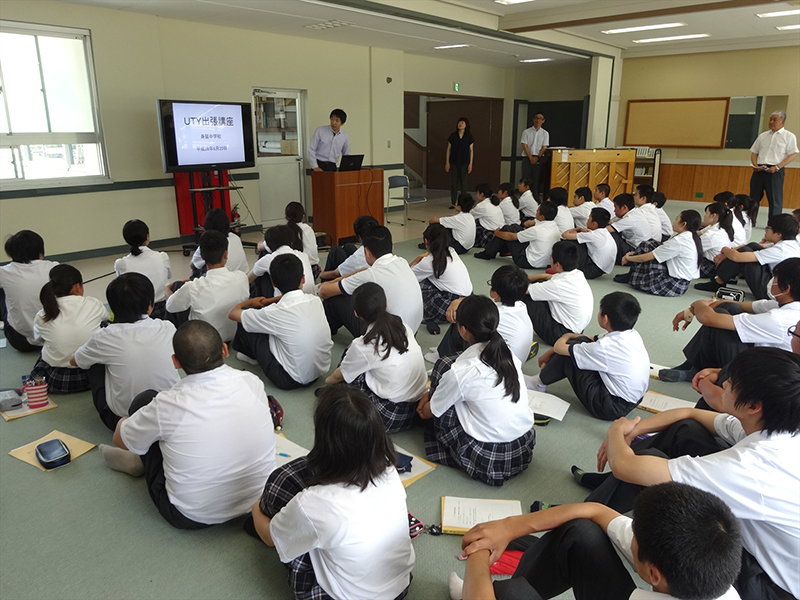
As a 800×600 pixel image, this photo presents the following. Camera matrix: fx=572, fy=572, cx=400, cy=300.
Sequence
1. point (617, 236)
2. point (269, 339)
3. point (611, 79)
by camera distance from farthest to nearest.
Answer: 1. point (611, 79)
2. point (617, 236)
3. point (269, 339)

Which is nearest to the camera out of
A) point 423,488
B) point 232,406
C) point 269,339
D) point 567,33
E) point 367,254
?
point 232,406

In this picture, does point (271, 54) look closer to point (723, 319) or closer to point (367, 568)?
point (723, 319)

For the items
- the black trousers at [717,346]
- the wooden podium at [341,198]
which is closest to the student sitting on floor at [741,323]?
the black trousers at [717,346]

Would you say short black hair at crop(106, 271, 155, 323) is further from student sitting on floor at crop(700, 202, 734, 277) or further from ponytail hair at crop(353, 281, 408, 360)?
student sitting on floor at crop(700, 202, 734, 277)

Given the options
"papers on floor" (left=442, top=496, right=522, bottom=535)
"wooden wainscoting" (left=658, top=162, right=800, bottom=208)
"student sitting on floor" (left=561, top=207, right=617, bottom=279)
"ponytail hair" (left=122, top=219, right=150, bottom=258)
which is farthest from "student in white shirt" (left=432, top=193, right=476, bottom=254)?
"wooden wainscoting" (left=658, top=162, right=800, bottom=208)

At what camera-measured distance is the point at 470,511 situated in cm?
229

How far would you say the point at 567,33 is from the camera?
31.4ft

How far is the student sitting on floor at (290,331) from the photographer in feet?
10.7

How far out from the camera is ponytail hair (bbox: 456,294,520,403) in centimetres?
232

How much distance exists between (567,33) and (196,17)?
19.8ft

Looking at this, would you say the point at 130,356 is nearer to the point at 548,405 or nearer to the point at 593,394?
the point at 548,405

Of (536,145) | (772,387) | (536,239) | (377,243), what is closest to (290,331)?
(377,243)

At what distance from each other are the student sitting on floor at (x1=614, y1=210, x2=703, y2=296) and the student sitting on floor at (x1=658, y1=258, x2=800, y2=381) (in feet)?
6.24

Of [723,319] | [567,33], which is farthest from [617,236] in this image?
[567,33]
